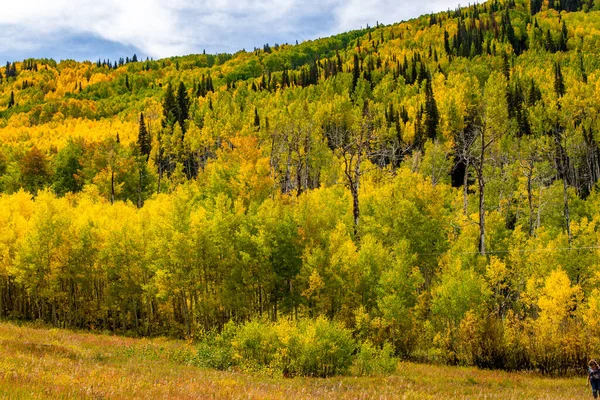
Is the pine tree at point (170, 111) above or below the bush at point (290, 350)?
above

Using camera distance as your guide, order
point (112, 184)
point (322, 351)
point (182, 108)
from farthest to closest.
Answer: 1. point (182, 108)
2. point (112, 184)
3. point (322, 351)

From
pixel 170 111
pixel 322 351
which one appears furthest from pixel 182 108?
pixel 322 351

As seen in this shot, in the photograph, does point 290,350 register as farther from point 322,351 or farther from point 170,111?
point 170,111

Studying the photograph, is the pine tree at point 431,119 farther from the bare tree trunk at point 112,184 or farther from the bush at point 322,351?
the bush at point 322,351

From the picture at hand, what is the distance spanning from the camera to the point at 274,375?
22.3m

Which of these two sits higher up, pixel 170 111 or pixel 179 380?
pixel 170 111

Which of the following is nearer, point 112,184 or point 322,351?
point 322,351

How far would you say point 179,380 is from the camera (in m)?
16.4

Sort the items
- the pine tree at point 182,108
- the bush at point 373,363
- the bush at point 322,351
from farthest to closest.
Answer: the pine tree at point 182,108 → the bush at point 373,363 → the bush at point 322,351

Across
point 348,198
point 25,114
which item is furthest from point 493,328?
→ point 25,114

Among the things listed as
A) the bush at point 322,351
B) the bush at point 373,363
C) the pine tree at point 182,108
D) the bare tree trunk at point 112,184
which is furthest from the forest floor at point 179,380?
the pine tree at point 182,108

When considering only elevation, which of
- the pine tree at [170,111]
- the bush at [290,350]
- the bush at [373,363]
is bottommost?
the bush at [373,363]

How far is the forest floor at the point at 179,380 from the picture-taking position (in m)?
10.9

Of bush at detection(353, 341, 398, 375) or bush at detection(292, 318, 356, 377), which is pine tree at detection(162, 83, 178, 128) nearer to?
bush at detection(292, 318, 356, 377)
